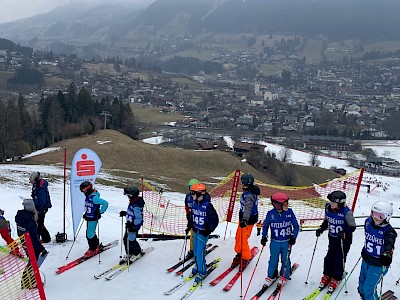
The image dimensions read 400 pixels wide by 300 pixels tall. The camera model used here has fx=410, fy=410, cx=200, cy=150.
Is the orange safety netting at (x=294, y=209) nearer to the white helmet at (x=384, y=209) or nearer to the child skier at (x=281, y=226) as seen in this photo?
the child skier at (x=281, y=226)

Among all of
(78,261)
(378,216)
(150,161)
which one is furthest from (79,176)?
(150,161)

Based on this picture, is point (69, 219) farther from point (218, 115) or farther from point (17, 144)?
point (218, 115)

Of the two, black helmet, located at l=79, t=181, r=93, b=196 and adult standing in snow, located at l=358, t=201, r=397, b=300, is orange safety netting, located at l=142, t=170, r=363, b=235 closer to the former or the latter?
black helmet, located at l=79, t=181, r=93, b=196

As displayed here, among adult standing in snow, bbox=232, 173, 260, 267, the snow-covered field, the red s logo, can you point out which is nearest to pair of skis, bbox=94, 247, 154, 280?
the snow-covered field

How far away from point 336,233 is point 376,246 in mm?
1119

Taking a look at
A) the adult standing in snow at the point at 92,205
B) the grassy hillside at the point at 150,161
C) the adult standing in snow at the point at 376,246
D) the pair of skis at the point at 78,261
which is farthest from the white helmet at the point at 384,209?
the grassy hillside at the point at 150,161

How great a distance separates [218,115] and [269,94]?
201 feet

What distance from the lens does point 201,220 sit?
877 centimetres

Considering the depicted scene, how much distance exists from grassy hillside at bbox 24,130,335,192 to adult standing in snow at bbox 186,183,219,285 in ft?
63.2

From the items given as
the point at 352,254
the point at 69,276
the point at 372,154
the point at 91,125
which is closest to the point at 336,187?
the point at 352,254

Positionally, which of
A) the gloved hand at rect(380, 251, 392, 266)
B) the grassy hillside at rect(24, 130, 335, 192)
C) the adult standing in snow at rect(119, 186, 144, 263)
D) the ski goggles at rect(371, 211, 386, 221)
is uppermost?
the ski goggles at rect(371, 211, 386, 221)

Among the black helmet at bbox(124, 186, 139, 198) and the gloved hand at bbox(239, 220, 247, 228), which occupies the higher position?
the black helmet at bbox(124, 186, 139, 198)

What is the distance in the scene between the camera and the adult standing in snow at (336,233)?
800 centimetres

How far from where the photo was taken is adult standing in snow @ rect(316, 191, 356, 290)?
800cm
